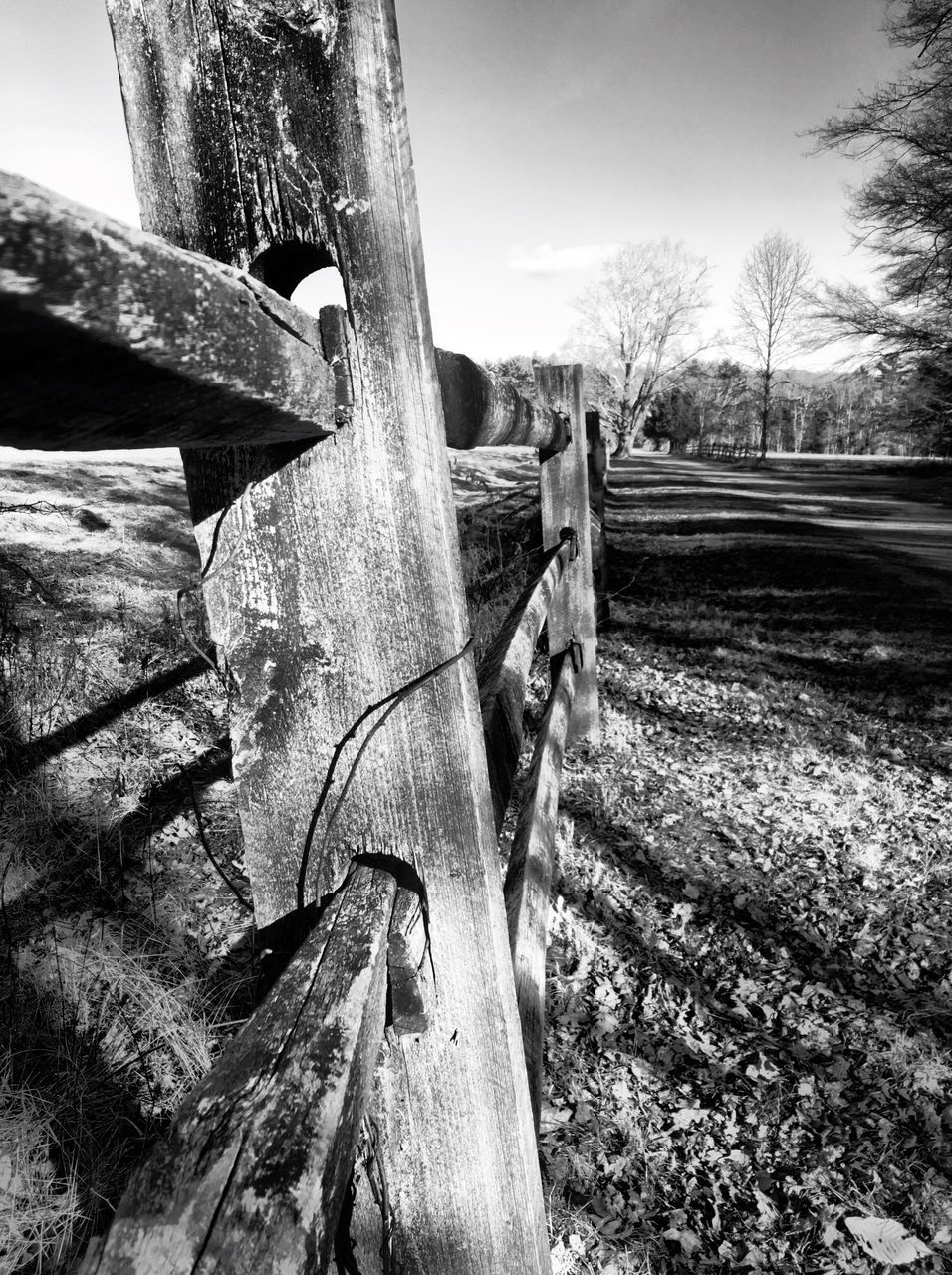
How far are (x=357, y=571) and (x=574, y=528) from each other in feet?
10.5

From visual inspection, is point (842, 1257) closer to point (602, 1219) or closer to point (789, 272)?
point (602, 1219)

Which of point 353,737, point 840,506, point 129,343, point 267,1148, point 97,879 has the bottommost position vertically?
point 840,506

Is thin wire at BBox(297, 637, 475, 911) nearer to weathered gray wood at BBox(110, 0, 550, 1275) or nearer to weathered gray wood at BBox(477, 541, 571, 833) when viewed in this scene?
weathered gray wood at BBox(110, 0, 550, 1275)

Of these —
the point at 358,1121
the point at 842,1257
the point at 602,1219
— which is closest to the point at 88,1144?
the point at 602,1219

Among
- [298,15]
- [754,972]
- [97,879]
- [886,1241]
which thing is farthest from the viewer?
[97,879]

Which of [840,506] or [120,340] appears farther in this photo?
[840,506]

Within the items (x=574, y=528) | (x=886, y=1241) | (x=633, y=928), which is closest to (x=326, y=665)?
(x=886, y=1241)

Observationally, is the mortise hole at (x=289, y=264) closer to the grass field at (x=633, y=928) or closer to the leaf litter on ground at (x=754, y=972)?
the grass field at (x=633, y=928)

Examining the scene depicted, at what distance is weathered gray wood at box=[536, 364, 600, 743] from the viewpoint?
12.2ft

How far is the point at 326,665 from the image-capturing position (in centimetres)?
85

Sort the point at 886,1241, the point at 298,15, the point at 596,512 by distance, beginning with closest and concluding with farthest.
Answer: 1. the point at 298,15
2. the point at 886,1241
3. the point at 596,512

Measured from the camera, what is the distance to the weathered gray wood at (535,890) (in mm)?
1643

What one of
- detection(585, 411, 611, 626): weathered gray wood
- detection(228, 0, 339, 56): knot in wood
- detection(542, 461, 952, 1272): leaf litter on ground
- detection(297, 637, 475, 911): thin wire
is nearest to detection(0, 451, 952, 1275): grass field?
detection(542, 461, 952, 1272): leaf litter on ground

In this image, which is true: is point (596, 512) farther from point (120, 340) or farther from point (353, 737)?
point (120, 340)
